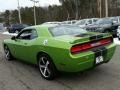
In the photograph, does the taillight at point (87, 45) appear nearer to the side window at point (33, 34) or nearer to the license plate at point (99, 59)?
the license plate at point (99, 59)

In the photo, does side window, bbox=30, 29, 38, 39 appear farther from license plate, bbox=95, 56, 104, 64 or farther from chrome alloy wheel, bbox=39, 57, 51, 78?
license plate, bbox=95, 56, 104, 64

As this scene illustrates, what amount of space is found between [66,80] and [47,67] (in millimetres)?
603

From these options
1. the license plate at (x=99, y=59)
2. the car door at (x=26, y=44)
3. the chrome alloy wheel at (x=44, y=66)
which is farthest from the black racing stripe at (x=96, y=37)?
the car door at (x=26, y=44)

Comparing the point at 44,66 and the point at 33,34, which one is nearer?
the point at 44,66

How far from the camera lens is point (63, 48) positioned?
16.2 ft

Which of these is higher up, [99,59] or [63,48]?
[63,48]

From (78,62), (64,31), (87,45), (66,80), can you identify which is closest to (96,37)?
(87,45)

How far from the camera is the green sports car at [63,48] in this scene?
491 cm

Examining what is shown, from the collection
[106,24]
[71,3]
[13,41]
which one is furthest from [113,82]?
[71,3]

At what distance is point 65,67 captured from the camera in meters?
5.00

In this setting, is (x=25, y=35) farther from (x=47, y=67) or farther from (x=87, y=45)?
(x=87, y=45)

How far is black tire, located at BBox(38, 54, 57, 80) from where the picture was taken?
18.0 feet

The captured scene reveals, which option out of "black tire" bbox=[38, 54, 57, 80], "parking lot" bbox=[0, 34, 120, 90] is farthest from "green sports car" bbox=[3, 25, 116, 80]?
"parking lot" bbox=[0, 34, 120, 90]

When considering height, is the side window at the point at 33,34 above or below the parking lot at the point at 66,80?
above
